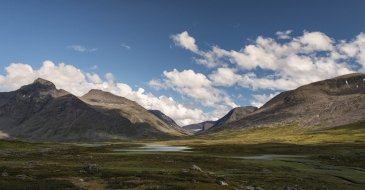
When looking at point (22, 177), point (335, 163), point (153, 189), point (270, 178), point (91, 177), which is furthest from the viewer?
point (335, 163)

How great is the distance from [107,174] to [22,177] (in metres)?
11.9

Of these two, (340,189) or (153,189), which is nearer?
(153,189)

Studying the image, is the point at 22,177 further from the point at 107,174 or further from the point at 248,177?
the point at 248,177

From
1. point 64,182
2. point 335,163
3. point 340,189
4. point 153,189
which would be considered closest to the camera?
point 153,189

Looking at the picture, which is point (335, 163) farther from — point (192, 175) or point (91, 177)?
point (91, 177)

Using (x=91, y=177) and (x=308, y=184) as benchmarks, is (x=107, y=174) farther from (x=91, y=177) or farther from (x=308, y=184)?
(x=308, y=184)

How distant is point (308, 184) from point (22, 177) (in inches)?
1620

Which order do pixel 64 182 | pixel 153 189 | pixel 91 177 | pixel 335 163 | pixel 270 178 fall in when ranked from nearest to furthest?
pixel 153 189, pixel 64 182, pixel 91 177, pixel 270 178, pixel 335 163

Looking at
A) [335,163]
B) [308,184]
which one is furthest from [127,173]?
[335,163]

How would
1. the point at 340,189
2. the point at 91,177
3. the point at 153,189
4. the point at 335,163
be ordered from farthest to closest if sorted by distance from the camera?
1. the point at 335,163
2. the point at 340,189
3. the point at 91,177
4. the point at 153,189

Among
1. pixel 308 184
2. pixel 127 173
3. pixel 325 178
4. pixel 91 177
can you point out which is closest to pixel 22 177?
pixel 91 177

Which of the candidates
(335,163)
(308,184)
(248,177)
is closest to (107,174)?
(248,177)

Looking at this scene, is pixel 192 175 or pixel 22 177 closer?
pixel 22 177

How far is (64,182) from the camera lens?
53.6 m
